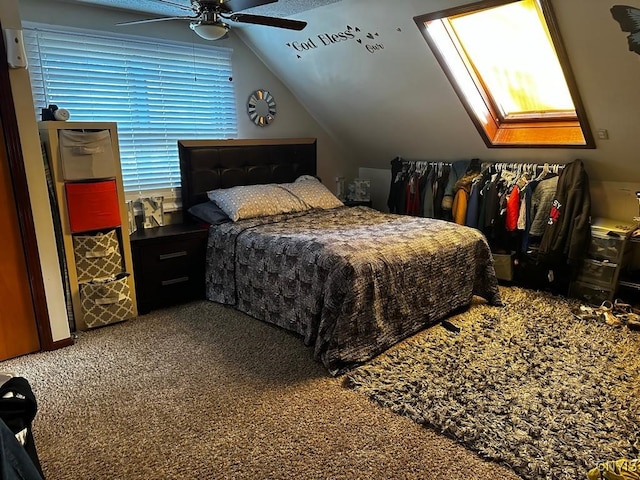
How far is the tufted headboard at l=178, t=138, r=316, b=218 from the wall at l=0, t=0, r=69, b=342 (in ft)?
4.34

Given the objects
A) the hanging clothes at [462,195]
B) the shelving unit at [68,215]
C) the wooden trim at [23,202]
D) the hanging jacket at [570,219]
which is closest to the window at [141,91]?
the shelving unit at [68,215]

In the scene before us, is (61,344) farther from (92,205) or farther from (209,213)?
(209,213)

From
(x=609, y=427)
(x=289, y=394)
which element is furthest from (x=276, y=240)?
→ (x=609, y=427)

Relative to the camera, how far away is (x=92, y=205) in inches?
118

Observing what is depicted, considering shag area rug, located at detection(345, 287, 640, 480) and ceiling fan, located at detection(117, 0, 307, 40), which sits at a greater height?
ceiling fan, located at detection(117, 0, 307, 40)

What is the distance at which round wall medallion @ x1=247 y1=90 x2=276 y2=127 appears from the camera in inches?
174

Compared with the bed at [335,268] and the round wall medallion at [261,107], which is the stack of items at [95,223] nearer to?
the bed at [335,268]

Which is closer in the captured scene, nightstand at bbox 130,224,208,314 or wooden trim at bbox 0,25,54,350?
wooden trim at bbox 0,25,54,350

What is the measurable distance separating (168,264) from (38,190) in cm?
106

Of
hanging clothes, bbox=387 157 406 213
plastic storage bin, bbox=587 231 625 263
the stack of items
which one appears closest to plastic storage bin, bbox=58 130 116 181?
the stack of items

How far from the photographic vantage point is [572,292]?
3625mm

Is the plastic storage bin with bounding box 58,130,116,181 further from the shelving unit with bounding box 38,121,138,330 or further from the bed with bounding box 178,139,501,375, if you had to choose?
the bed with bounding box 178,139,501,375

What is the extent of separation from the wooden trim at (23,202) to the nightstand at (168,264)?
2.17 ft

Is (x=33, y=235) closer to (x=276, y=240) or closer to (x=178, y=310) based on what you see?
(x=178, y=310)
